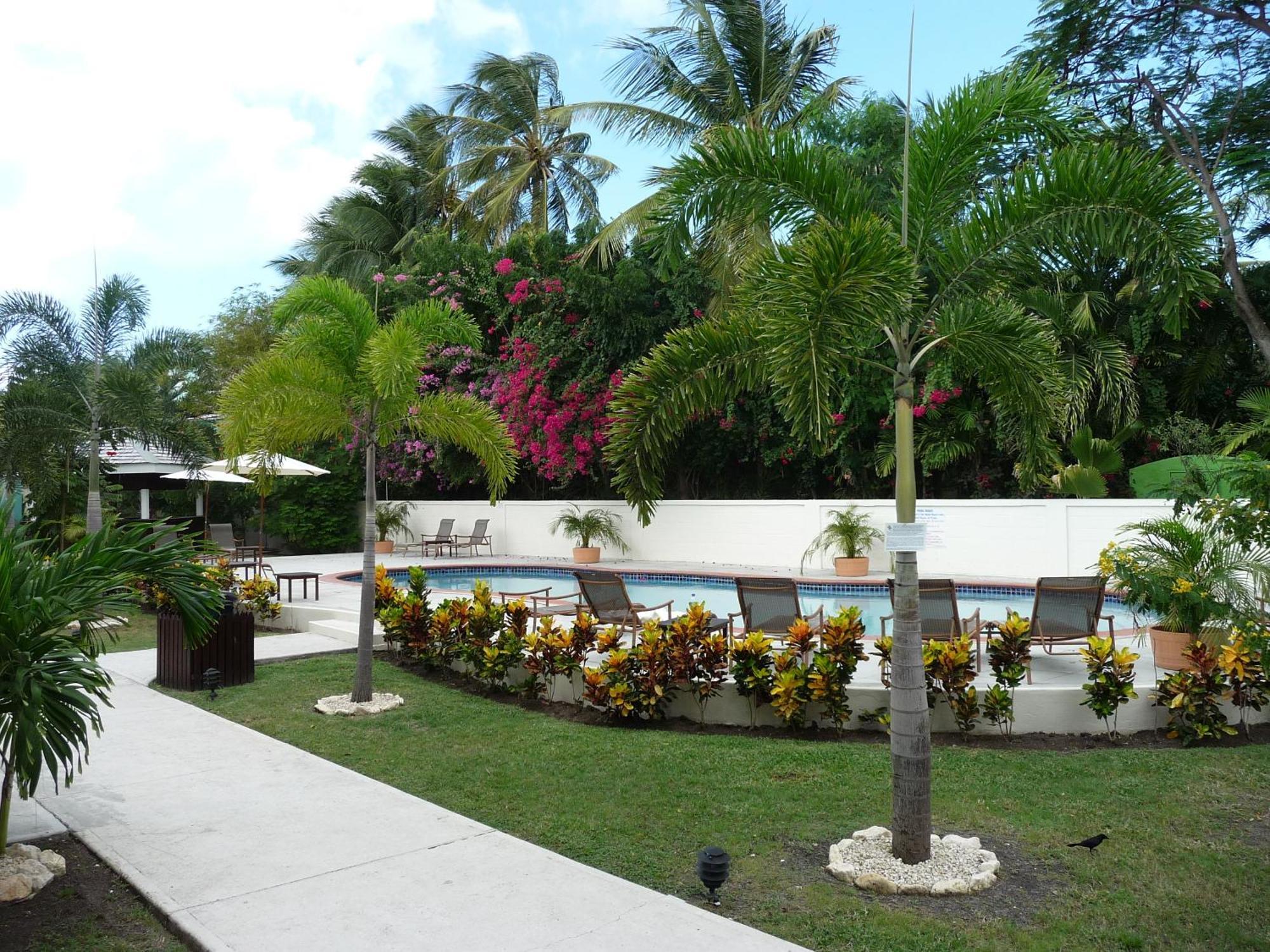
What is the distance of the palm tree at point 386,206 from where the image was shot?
29.5 metres

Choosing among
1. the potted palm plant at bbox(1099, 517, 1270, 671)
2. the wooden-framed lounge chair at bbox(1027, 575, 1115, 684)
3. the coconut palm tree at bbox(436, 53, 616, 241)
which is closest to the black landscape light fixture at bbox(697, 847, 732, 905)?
the potted palm plant at bbox(1099, 517, 1270, 671)

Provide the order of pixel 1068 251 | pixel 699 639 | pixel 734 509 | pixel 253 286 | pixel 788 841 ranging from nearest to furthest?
1. pixel 788 841
2. pixel 1068 251
3. pixel 699 639
4. pixel 734 509
5. pixel 253 286

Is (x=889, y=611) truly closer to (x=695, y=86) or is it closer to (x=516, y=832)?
(x=516, y=832)

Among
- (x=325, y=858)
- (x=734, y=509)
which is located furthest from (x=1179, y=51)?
(x=325, y=858)

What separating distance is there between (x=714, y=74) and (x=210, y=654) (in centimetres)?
1445

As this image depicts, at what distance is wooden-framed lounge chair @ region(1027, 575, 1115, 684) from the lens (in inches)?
312

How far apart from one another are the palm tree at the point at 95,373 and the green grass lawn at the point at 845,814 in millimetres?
9548

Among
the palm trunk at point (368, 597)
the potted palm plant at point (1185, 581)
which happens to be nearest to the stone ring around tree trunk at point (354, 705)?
the palm trunk at point (368, 597)

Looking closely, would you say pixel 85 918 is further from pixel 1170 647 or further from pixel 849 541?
pixel 849 541

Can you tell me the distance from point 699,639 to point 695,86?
47.0 feet

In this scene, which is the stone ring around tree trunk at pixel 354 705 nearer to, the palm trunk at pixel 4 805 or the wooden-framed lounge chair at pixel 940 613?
the palm trunk at pixel 4 805

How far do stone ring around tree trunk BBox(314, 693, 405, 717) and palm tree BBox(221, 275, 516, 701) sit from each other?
9 centimetres

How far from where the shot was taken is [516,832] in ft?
15.8

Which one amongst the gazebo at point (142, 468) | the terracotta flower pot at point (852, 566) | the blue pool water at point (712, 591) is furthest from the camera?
the gazebo at point (142, 468)
